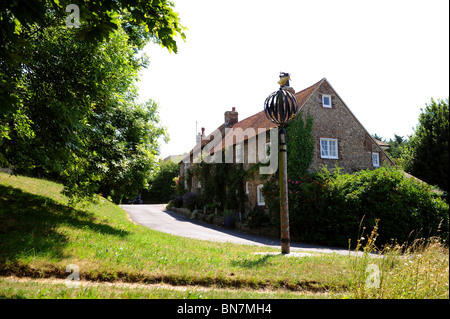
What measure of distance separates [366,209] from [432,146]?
42.4 feet

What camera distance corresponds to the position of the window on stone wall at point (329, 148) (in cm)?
2203

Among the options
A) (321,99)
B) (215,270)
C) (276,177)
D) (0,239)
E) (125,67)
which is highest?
(321,99)

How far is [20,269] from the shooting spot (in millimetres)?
5711

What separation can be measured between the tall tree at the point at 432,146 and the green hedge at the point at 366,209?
8.25 meters

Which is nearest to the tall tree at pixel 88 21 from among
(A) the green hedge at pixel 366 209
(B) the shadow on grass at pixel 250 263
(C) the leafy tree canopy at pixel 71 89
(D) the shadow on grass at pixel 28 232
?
(C) the leafy tree canopy at pixel 71 89

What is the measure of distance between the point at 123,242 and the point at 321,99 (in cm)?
1813

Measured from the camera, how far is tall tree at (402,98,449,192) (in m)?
24.0

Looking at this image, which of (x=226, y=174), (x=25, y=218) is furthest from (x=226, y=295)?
(x=226, y=174)

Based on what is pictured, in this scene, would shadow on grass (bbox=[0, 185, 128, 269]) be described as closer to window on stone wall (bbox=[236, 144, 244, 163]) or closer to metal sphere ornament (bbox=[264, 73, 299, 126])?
metal sphere ornament (bbox=[264, 73, 299, 126])

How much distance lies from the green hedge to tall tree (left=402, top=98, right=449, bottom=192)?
8246 mm

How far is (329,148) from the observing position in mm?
22297

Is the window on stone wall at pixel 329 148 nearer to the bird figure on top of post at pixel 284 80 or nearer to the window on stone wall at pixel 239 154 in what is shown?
the bird figure on top of post at pixel 284 80

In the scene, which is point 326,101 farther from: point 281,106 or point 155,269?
point 155,269
